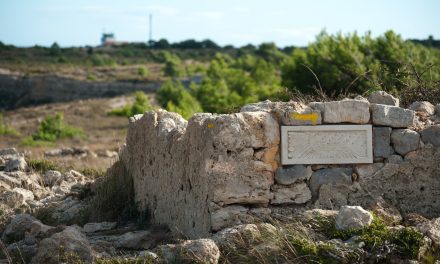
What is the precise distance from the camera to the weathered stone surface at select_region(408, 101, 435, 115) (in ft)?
28.1

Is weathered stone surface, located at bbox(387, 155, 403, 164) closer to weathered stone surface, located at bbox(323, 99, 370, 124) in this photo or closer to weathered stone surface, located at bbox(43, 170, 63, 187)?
weathered stone surface, located at bbox(323, 99, 370, 124)

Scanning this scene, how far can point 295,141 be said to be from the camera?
766 centimetres

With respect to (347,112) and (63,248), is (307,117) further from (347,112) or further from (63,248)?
(63,248)

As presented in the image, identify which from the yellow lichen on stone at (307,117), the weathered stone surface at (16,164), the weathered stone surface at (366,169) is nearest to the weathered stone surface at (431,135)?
the weathered stone surface at (366,169)

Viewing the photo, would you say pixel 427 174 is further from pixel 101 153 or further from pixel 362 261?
pixel 101 153

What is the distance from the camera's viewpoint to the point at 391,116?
7.87 meters

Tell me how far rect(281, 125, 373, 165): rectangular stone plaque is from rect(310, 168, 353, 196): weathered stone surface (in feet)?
0.35

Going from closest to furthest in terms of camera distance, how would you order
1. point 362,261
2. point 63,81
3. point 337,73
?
point 362,261, point 337,73, point 63,81

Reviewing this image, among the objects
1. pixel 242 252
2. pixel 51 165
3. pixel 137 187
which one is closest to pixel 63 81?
pixel 51 165

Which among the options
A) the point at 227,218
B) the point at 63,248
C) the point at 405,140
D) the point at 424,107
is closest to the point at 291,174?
the point at 227,218

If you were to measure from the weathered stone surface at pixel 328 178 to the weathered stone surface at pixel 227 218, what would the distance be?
0.77 meters

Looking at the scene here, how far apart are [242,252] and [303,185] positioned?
1.39 meters

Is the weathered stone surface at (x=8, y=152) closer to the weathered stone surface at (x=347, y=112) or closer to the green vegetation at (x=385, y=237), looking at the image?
the weathered stone surface at (x=347, y=112)

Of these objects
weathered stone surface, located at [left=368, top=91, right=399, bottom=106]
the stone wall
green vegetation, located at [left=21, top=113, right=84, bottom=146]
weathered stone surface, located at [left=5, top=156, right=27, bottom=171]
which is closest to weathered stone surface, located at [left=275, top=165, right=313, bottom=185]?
the stone wall
